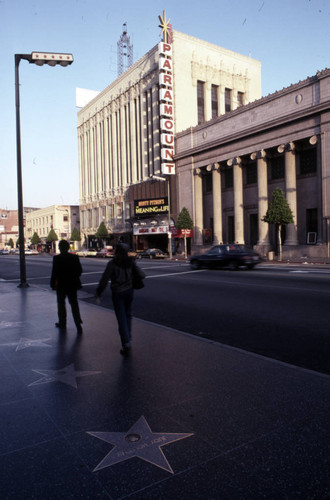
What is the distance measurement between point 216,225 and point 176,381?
38.2m

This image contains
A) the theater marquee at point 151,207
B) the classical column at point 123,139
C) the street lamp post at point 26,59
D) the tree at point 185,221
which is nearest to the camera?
the street lamp post at point 26,59

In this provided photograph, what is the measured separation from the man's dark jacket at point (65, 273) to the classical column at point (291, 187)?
92.7 ft

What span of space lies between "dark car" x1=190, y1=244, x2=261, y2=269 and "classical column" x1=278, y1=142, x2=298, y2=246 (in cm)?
1237

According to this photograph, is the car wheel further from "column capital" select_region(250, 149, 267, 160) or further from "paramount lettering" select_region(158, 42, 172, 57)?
"paramount lettering" select_region(158, 42, 172, 57)

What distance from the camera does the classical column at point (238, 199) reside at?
3856 cm

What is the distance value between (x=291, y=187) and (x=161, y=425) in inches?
1289

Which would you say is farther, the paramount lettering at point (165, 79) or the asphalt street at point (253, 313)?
the paramount lettering at point (165, 79)

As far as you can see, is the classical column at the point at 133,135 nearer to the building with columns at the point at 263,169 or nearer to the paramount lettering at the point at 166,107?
the paramount lettering at the point at 166,107

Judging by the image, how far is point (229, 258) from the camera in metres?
21.8

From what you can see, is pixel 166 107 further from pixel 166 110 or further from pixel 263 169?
pixel 263 169

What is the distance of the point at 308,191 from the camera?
33.4 metres

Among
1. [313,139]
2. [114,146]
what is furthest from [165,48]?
[313,139]

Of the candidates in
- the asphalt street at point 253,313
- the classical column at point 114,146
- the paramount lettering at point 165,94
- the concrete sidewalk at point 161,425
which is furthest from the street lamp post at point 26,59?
the classical column at point 114,146

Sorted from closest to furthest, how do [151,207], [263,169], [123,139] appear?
[263,169]
[151,207]
[123,139]
